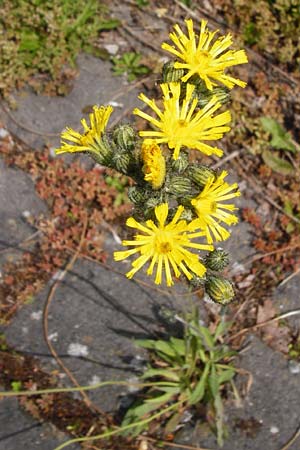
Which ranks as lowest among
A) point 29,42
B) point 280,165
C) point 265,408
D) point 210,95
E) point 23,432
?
point 23,432

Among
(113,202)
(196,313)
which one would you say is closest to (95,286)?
(113,202)

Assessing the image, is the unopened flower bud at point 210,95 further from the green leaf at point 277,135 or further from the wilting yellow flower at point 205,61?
the green leaf at point 277,135

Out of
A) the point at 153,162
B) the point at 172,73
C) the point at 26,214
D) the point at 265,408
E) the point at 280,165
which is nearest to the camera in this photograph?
the point at 153,162

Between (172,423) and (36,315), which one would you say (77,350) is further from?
(172,423)

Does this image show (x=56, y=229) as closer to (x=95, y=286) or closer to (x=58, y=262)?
(x=58, y=262)

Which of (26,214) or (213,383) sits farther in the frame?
(26,214)

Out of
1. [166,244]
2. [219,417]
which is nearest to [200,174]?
[166,244]

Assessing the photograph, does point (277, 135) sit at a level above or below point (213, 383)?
above
